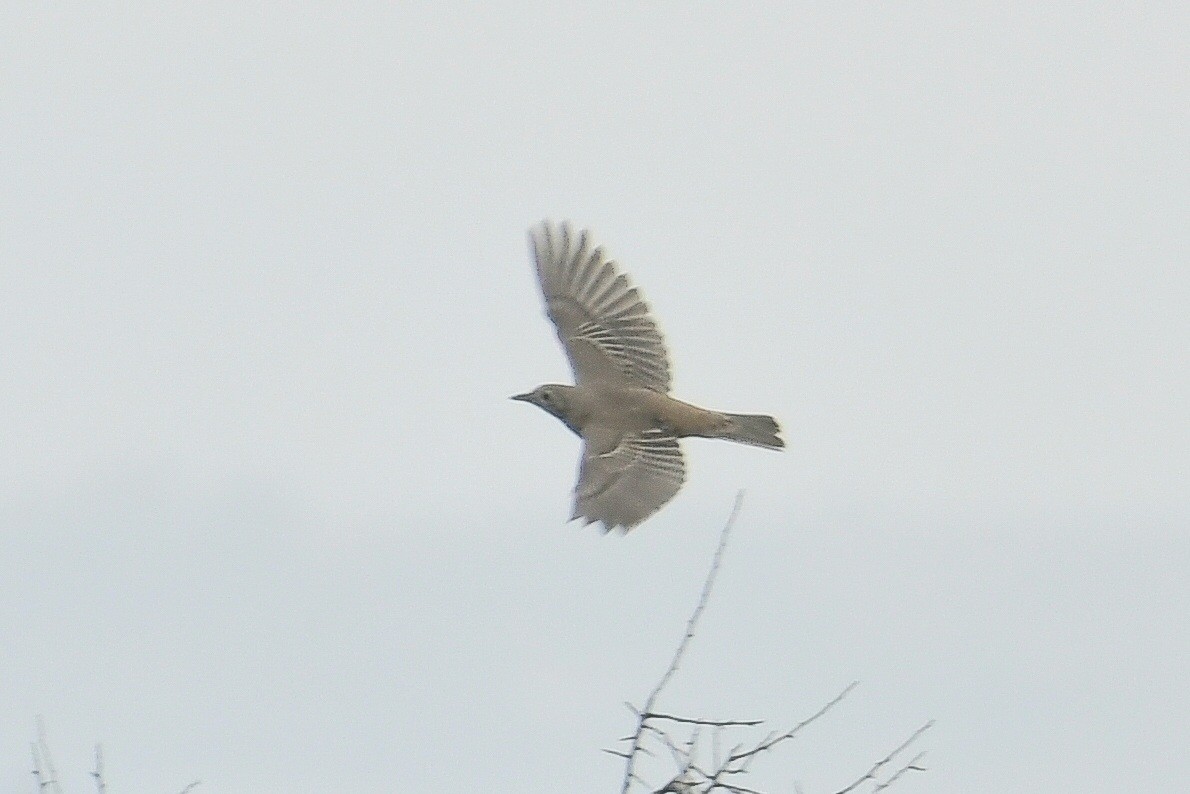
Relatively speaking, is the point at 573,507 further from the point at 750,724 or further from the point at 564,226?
the point at 750,724

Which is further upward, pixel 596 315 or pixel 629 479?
pixel 596 315

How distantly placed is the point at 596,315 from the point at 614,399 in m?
0.80

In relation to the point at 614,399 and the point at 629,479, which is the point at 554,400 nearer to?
the point at 614,399

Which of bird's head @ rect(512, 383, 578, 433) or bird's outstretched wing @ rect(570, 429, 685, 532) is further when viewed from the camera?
bird's head @ rect(512, 383, 578, 433)

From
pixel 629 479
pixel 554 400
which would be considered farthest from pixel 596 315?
pixel 629 479

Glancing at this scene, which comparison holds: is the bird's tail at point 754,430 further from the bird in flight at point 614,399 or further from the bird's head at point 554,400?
the bird's head at point 554,400

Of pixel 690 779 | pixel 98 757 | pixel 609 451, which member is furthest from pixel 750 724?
pixel 609 451

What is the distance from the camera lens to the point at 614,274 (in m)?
10.9

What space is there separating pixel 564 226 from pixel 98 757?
6.64m

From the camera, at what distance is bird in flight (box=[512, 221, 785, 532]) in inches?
359

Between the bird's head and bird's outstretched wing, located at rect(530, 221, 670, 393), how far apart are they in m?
0.15

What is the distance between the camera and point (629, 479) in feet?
30.2

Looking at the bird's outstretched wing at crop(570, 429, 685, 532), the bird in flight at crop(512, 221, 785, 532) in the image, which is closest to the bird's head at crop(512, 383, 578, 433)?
the bird in flight at crop(512, 221, 785, 532)

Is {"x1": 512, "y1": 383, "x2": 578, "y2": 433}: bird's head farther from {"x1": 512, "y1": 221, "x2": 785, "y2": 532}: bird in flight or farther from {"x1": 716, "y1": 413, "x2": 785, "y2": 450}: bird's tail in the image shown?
{"x1": 716, "y1": 413, "x2": 785, "y2": 450}: bird's tail
